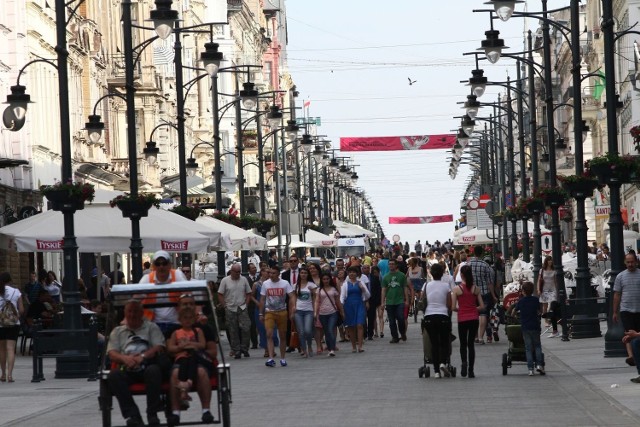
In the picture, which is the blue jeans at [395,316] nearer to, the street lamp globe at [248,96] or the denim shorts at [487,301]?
the denim shorts at [487,301]

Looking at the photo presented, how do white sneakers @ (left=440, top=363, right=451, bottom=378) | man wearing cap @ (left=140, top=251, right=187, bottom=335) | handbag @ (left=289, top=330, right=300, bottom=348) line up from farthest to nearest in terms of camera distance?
1. handbag @ (left=289, top=330, right=300, bottom=348)
2. white sneakers @ (left=440, top=363, right=451, bottom=378)
3. man wearing cap @ (left=140, top=251, right=187, bottom=335)

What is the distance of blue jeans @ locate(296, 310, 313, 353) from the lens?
30078 millimetres

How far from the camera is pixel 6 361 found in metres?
25.9

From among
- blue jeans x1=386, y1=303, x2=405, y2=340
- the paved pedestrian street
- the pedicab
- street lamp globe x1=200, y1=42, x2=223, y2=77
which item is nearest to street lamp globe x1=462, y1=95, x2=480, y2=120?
street lamp globe x1=200, y1=42, x2=223, y2=77

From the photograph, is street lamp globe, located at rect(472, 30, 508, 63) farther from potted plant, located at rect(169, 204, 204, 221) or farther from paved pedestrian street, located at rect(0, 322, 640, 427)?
potted plant, located at rect(169, 204, 204, 221)

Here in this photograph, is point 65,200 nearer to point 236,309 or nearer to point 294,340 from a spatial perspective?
point 236,309

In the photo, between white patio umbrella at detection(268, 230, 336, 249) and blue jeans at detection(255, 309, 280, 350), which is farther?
white patio umbrella at detection(268, 230, 336, 249)

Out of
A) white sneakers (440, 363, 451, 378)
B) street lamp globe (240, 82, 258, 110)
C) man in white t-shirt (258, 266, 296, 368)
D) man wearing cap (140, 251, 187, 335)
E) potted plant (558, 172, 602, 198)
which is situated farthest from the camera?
A: street lamp globe (240, 82, 258, 110)

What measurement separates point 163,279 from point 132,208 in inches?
534

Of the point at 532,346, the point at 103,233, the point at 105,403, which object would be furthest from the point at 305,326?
the point at 105,403

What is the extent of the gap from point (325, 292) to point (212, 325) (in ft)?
48.6

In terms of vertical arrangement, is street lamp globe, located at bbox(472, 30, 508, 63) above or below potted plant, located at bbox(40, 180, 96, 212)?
above

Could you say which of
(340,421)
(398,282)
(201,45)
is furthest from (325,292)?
(201,45)

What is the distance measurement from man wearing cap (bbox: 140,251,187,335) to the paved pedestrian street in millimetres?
1487
